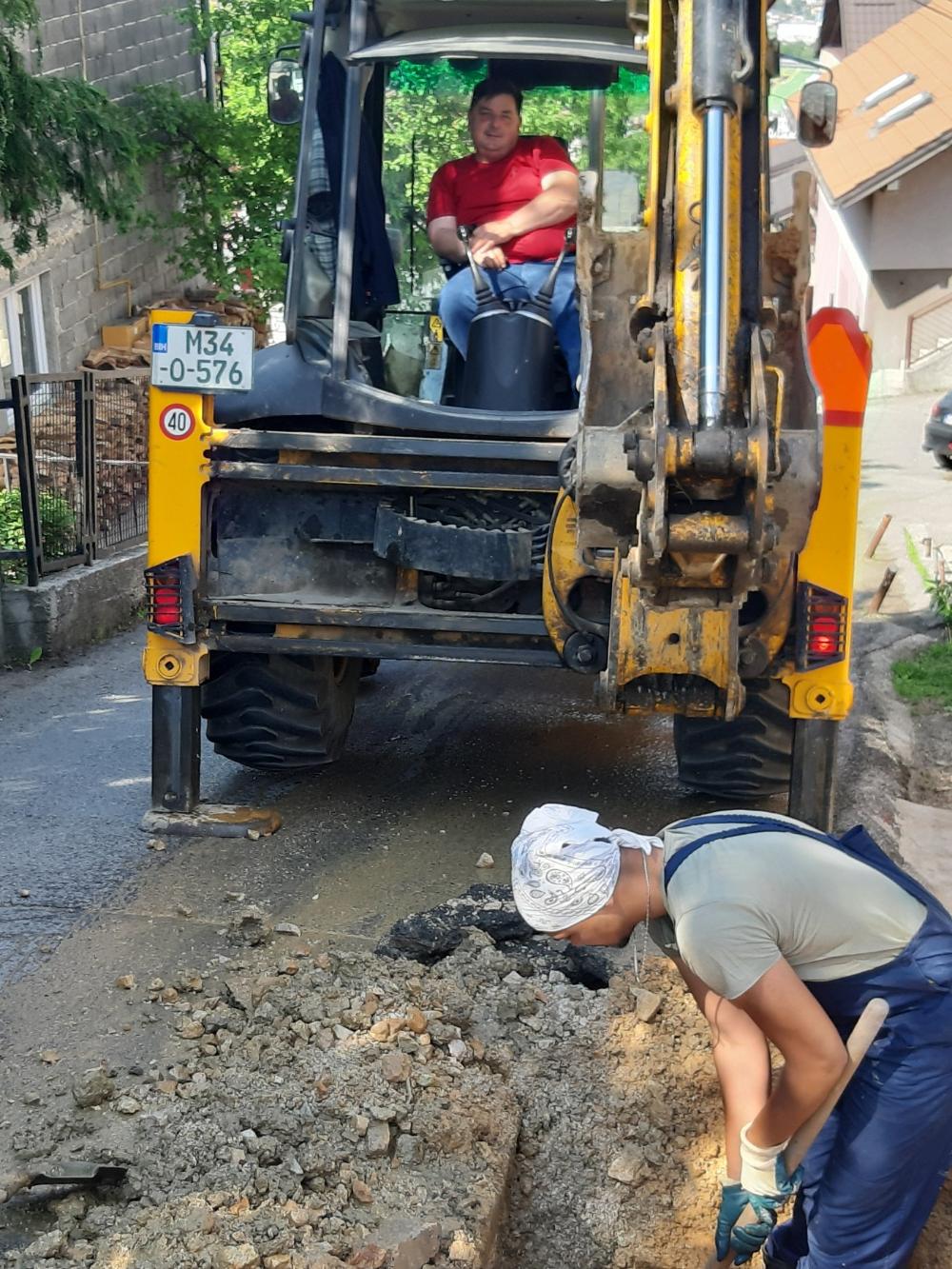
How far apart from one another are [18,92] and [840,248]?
26.9 meters

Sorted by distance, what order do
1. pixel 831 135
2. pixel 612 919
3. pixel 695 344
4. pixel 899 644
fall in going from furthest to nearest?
1. pixel 899 644
2. pixel 831 135
3. pixel 695 344
4. pixel 612 919

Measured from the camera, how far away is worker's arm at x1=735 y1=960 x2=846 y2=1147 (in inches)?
115

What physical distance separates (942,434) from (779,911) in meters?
15.8

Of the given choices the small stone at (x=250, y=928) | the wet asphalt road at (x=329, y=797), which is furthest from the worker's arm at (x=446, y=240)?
the small stone at (x=250, y=928)

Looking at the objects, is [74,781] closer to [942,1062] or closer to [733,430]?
[733,430]

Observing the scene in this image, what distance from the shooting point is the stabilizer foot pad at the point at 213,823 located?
6.15 meters

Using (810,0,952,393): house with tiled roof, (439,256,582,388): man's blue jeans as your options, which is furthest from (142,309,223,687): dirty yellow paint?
(810,0,952,393): house with tiled roof

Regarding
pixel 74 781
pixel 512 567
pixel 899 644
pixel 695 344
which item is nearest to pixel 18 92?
pixel 74 781

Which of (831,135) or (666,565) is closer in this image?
(666,565)

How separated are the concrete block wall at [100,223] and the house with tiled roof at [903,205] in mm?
12605

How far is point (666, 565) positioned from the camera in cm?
398

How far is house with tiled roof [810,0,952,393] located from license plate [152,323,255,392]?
21.5 meters

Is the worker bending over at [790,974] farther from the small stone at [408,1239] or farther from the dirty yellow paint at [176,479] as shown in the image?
the dirty yellow paint at [176,479]

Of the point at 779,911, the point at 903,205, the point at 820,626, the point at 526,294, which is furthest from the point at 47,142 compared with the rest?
the point at 903,205
